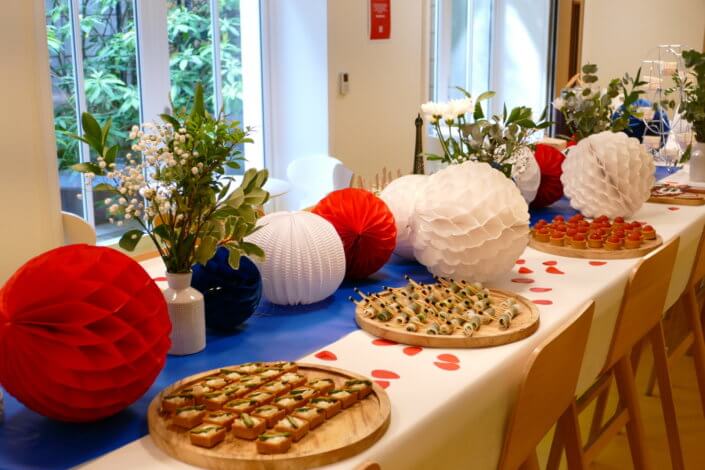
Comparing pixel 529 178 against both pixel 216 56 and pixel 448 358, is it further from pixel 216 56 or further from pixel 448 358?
pixel 216 56

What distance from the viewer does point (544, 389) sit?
1.28 meters

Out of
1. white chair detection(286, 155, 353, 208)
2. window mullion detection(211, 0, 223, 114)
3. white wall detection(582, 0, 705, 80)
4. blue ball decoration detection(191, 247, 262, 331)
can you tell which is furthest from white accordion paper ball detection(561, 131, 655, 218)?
white wall detection(582, 0, 705, 80)

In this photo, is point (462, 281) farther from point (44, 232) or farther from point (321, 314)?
point (44, 232)

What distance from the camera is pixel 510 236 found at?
1.59 metres

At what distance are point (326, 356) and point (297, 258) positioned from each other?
0.26 m

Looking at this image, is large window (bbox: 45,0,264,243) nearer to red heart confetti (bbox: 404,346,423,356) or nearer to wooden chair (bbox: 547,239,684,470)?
wooden chair (bbox: 547,239,684,470)

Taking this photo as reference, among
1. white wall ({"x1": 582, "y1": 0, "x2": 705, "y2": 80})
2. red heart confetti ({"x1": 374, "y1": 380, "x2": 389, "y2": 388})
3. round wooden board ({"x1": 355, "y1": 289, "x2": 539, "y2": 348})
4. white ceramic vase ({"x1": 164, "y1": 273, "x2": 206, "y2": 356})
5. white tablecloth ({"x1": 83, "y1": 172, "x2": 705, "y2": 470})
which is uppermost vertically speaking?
white wall ({"x1": 582, "y1": 0, "x2": 705, "y2": 80})

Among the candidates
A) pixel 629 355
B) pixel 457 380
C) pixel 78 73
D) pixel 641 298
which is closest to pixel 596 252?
pixel 641 298

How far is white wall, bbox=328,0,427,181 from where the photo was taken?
4609 millimetres

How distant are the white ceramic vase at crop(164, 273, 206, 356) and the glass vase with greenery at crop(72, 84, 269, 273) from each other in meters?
0.02

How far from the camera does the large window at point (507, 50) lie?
684cm

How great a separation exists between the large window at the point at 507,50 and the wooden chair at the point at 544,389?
5.42 metres

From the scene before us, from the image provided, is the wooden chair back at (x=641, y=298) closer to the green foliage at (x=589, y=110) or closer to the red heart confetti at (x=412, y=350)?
the red heart confetti at (x=412, y=350)

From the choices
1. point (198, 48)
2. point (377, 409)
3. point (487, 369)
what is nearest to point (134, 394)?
point (377, 409)
